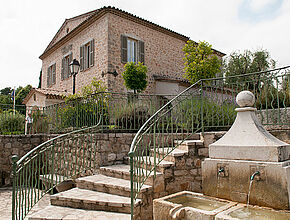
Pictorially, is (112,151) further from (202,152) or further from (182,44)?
(182,44)

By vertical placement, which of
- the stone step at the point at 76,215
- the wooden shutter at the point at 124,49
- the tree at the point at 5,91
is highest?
the tree at the point at 5,91

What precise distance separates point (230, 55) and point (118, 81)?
29.1ft

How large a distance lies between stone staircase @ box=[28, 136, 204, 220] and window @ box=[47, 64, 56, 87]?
12.3m

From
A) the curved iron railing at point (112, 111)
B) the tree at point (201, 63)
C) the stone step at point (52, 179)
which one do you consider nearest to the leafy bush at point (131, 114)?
the curved iron railing at point (112, 111)

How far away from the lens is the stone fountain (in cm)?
287

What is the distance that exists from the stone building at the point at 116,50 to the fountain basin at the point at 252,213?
28.6 feet

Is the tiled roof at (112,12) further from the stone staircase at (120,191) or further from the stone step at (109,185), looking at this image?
the stone step at (109,185)

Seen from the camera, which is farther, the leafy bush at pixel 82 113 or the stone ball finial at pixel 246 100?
Answer: the leafy bush at pixel 82 113

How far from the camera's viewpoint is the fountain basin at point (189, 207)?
2.74 metres

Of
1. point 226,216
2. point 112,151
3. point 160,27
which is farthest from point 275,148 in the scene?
point 160,27

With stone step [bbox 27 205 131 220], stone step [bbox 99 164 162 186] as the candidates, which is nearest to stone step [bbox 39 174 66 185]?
stone step [bbox 27 205 131 220]

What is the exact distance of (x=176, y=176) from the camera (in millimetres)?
4625

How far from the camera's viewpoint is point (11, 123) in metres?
9.13

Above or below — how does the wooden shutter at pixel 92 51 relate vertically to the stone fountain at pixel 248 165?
above
